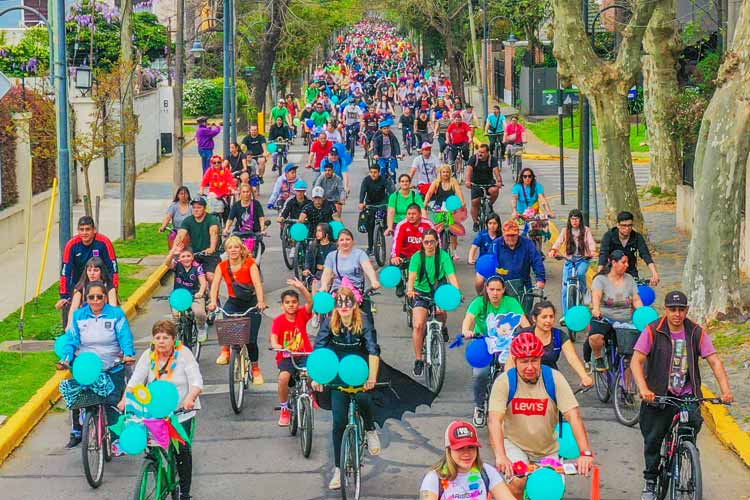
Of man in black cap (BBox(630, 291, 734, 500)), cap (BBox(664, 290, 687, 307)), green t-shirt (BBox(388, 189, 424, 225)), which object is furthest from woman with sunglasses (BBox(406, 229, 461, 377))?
green t-shirt (BBox(388, 189, 424, 225))

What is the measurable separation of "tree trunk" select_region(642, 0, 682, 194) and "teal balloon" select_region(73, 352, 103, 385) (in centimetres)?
1910

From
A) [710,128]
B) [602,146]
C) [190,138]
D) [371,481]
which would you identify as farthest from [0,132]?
[190,138]

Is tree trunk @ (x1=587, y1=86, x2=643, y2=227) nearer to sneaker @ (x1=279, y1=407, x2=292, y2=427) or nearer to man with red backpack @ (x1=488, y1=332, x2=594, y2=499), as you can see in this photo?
sneaker @ (x1=279, y1=407, x2=292, y2=427)

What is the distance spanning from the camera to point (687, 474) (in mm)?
9961

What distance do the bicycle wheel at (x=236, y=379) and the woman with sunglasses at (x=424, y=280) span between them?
1949 millimetres

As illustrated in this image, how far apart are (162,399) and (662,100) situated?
22.8 m

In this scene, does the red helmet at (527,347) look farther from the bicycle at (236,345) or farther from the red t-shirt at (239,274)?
the red t-shirt at (239,274)

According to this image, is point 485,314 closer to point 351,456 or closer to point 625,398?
point 625,398

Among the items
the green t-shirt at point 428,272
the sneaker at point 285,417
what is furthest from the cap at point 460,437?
the green t-shirt at point 428,272

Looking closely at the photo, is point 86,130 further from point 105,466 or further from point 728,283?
point 105,466

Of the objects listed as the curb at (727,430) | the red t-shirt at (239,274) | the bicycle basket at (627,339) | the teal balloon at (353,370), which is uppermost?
the red t-shirt at (239,274)

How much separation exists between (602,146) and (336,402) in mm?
13825

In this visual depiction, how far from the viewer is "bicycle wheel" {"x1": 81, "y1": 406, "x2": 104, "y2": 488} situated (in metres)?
11.2

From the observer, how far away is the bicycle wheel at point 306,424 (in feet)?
39.6
